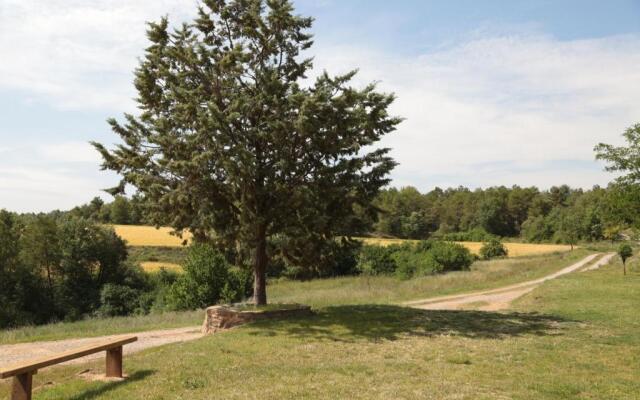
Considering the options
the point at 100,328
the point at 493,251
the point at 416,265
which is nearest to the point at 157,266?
the point at 416,265

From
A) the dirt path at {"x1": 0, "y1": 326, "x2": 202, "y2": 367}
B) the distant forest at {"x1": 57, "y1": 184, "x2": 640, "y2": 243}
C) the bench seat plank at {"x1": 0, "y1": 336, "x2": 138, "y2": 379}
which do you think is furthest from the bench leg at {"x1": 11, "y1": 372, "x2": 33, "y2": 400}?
the distant forest at {"x1": 57, "y1": 184, "x2": 640, "y2": 243}

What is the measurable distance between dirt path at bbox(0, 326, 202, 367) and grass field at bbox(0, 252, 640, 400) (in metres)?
3.11

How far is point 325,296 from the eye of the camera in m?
28.3

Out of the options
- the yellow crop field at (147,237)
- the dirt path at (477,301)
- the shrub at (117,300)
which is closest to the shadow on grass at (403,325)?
the dirt path at (477,301)

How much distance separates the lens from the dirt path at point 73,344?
1487 cm

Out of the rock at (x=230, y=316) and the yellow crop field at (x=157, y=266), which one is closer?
the rock at (x=230, y=316)

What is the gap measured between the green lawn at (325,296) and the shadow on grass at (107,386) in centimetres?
1093

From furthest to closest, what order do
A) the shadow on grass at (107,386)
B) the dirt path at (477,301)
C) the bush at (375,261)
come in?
1. the bush at (375,261)
2. the dirt path at (477,301)
3. the shadow on grass at (107,386)

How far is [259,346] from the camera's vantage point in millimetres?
12031

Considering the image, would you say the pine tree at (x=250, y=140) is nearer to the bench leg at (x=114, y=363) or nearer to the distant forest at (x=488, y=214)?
the bench leg at (x=114, y=363)

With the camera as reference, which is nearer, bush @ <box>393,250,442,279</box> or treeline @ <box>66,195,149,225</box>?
bush @ <box>393,250,442,279</box>

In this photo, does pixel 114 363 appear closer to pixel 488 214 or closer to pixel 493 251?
pixel 493 251

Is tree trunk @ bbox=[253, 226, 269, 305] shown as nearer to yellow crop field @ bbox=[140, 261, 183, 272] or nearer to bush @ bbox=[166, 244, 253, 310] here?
bush @ bbox=[166, 244, 253, 310]

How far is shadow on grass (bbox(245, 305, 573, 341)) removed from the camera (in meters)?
13.6
